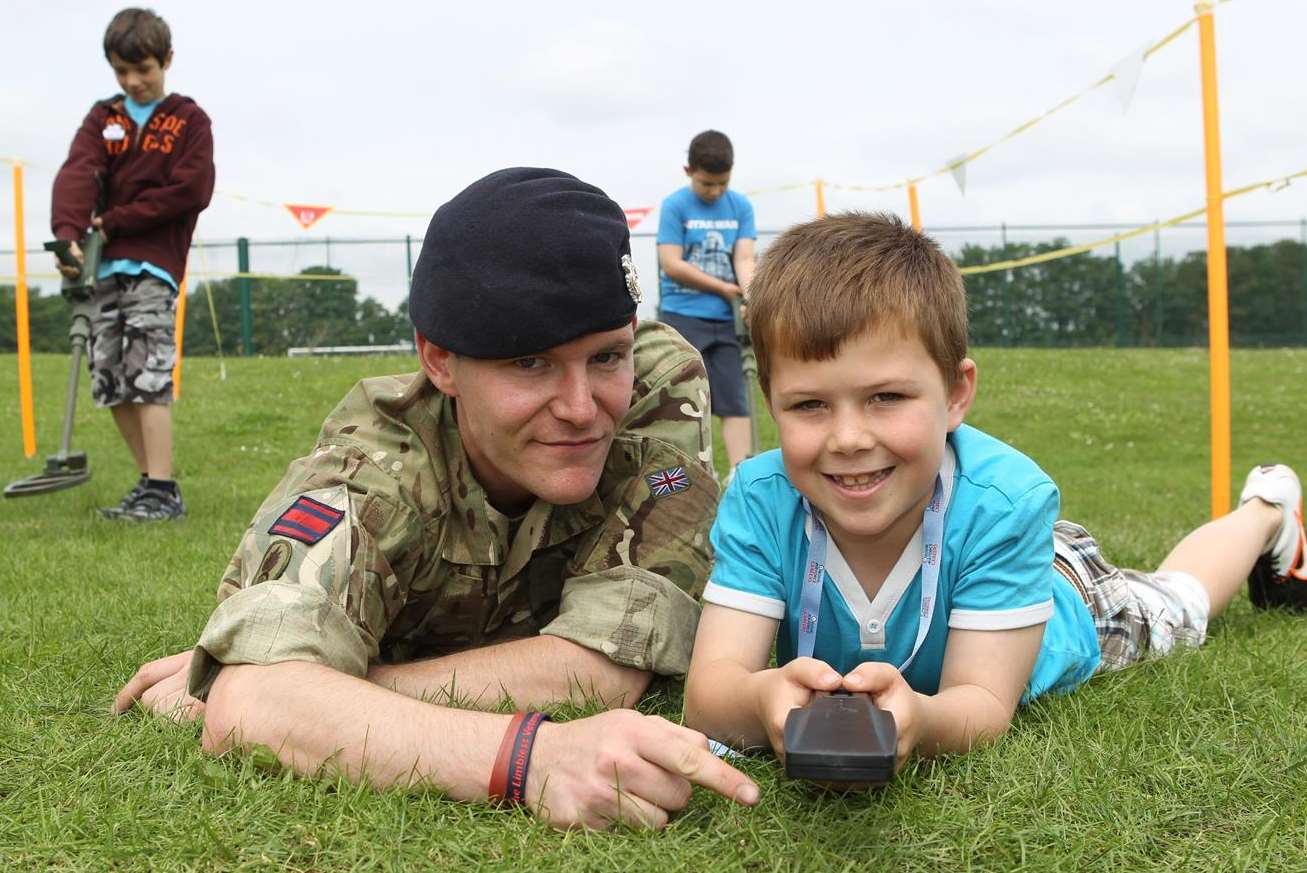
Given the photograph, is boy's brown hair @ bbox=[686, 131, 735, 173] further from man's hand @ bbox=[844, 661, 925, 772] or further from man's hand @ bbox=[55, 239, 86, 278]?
man's hand @ bbox=[844, 661, 925, 772]

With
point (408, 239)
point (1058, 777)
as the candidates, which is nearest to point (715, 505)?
point (1058, 777)

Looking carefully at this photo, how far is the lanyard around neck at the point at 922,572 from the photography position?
2238mm

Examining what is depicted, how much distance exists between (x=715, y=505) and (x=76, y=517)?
170 inches

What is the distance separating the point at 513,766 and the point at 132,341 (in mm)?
4510

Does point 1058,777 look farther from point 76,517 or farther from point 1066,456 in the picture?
point 1066,456

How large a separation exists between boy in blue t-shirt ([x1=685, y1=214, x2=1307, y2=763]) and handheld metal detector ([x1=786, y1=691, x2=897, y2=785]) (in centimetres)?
23

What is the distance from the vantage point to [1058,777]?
202 centimetres

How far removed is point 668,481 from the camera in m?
2.71

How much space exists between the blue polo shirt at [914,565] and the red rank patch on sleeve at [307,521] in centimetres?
72

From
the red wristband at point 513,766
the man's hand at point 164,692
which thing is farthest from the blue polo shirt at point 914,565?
the man's hand at point 164,692

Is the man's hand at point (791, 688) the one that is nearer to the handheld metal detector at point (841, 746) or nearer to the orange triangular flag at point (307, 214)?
the handheld metal detector at point (841, 746)

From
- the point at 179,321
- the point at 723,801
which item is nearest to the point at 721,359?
the point at 179,321

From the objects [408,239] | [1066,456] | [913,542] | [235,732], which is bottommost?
[1066,456]

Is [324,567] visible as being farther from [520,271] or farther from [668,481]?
[668,481]
